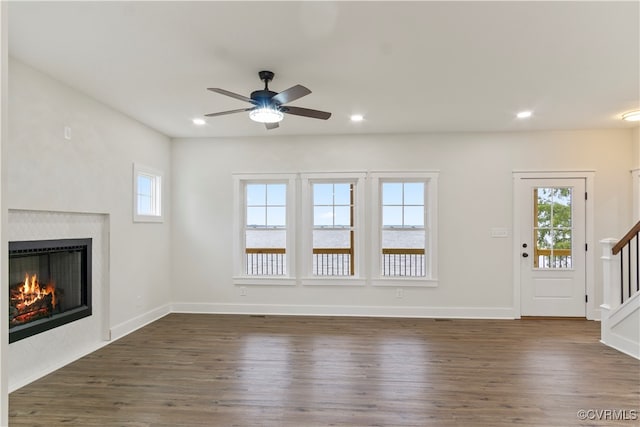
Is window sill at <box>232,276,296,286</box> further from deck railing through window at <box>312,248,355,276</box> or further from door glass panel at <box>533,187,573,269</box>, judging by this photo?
door glass panel at <box>533,187,573,269</box>

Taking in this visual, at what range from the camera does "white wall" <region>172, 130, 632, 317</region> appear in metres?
4.88

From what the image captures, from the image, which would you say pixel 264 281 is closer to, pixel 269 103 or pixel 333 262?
pixel 333 262

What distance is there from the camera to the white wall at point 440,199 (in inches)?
192

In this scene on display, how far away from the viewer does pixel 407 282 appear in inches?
198

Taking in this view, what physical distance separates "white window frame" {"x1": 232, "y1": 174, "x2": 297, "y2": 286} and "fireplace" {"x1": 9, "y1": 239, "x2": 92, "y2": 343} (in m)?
1.98

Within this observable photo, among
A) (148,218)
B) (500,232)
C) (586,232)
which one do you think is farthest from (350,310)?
(586,232)

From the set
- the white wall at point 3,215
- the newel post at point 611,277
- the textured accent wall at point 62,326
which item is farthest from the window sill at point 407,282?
the white wall at point 3,215

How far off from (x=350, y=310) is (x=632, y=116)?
4371mm

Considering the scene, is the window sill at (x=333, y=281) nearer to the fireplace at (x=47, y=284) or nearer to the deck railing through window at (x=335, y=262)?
the deck railing through window at (x=335, y=262)

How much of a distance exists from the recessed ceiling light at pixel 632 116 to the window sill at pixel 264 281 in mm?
4806

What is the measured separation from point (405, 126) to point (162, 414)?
4.21m

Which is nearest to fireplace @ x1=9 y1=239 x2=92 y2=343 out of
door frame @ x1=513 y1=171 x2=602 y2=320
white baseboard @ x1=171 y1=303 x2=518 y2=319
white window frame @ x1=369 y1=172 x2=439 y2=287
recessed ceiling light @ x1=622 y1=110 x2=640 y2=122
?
white baseboard @ x1=171 y1=303 x2=518 y2=319

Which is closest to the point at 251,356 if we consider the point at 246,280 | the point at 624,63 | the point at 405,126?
the point at 246,280

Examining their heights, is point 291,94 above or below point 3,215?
above
